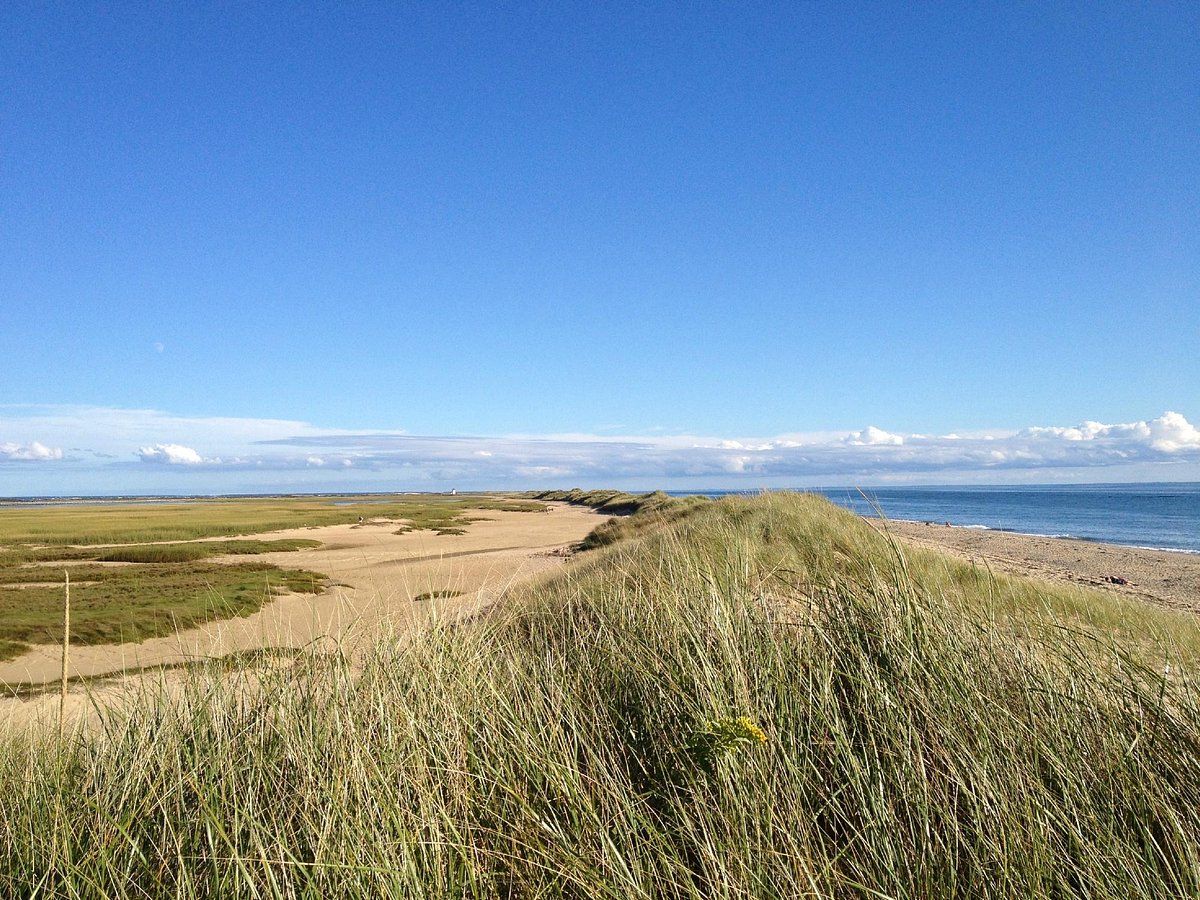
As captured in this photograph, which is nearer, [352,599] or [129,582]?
[352,599]

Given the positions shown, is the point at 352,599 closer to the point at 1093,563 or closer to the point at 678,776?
the point at 678,776

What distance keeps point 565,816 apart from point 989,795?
4.63 ft

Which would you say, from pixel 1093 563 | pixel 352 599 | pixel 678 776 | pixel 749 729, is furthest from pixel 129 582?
pixel 1093 563

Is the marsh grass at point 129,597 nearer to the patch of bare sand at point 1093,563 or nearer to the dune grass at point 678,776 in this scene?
the dune grass at point 678,776

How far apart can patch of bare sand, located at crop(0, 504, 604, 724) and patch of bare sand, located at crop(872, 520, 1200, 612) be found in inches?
363

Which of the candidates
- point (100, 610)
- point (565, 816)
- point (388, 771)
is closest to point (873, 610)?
point (565, 816)

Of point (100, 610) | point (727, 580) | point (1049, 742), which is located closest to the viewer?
point (1049, 742)

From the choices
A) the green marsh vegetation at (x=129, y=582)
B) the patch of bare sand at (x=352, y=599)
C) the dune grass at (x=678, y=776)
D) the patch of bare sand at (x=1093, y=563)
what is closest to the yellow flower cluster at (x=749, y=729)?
the dune grass at (x=678, y=776)

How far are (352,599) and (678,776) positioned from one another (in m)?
14.6

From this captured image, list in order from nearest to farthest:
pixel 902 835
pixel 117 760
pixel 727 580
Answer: pixel 902 835 → pixel 117 760 → pixel 727 580

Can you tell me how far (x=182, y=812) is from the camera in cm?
252

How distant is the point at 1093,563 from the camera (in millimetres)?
19094

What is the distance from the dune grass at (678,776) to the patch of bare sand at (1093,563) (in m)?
9.37

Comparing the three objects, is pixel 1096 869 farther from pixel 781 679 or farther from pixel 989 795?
pixel 781 679
